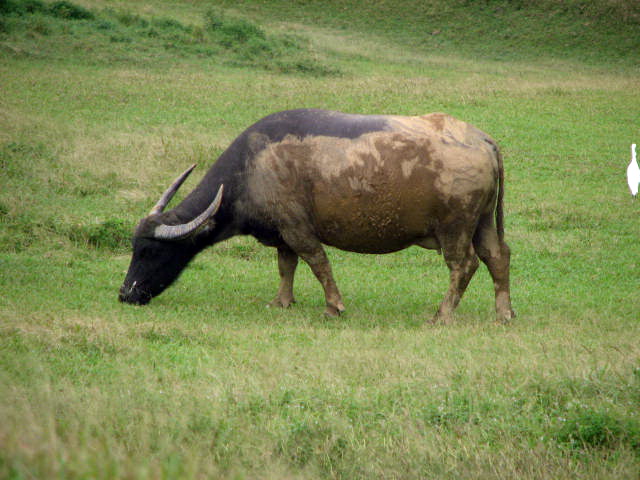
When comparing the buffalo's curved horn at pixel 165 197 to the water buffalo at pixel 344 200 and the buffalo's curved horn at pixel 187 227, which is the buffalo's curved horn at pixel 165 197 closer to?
the water buffalo at pixel 344 200

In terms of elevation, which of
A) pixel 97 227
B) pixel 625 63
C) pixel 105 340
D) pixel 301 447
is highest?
pixel 301 447

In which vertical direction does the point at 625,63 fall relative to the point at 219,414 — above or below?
below

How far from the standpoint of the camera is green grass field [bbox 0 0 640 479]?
196 inches

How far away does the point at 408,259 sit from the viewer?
11.5m

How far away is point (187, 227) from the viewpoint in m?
8.88

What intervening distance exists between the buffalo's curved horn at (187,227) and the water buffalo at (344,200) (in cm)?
1

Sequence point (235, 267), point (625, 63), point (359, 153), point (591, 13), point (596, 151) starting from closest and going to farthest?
1. point (359, 153)
2. point (235, 267)
3. point (596, 151)
4. point (625, 63)
5. point (591, 13)

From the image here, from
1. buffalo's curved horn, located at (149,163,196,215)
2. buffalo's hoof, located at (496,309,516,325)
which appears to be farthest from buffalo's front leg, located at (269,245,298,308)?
buffalo's hoof, located at (496,309,516,325)

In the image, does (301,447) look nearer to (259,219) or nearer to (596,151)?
(259,219)

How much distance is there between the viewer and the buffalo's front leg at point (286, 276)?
367 inches

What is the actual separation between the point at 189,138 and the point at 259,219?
7029mm

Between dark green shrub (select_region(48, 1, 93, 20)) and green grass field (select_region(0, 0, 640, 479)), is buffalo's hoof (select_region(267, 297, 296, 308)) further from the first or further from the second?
dark green shrub (select_region(48, 1, 93, 20))

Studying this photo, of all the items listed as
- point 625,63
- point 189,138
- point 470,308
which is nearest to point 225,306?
point 470,308

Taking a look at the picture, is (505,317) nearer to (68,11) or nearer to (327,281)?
(327,281)
